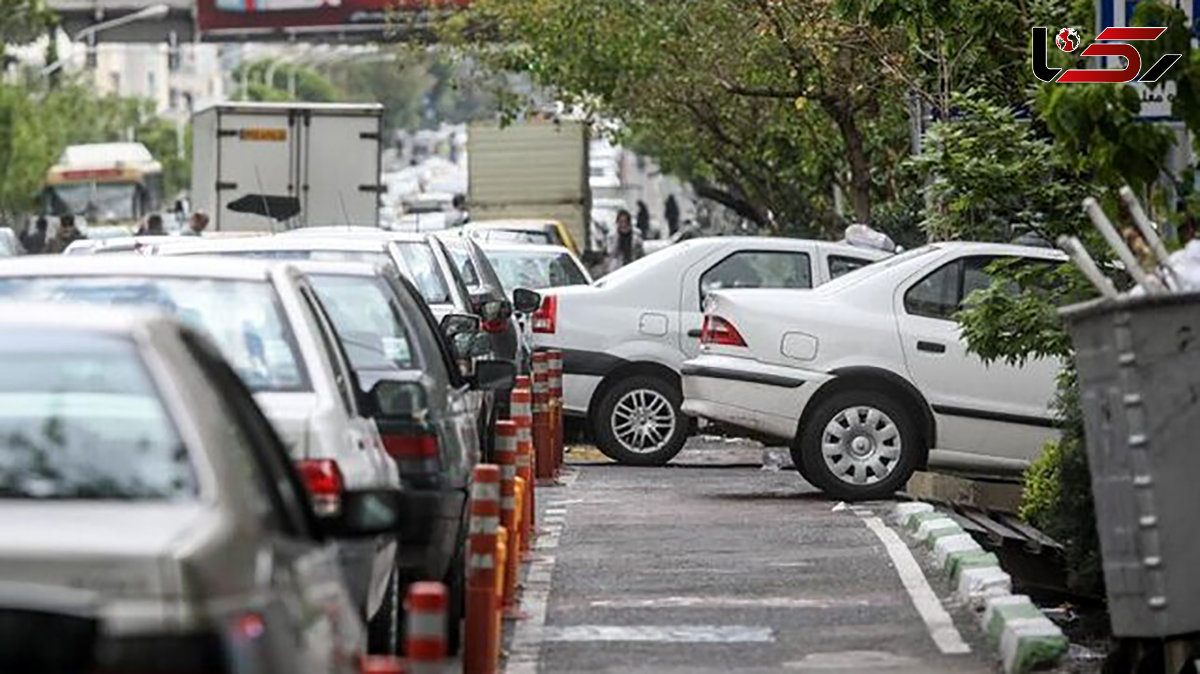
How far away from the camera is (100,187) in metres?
61.1

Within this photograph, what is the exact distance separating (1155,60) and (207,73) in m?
113

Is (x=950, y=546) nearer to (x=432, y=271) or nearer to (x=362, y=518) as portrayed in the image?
(x=432, y=271)

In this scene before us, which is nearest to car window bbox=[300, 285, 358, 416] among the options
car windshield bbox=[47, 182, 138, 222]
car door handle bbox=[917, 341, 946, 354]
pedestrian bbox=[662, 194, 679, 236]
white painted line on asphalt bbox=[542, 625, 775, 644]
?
white painted line on asphalt bbox=[542, 625, 775, 644]

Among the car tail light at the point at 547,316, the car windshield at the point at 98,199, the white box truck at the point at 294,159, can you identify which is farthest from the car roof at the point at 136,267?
the car windshield at the point at 98,199

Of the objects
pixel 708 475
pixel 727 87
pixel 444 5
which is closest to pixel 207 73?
pixel 444 5

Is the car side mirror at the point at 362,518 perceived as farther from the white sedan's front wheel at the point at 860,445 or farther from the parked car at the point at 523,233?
the parked car at the point at 523,233

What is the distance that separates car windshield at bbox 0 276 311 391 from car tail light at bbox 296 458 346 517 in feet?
1.74

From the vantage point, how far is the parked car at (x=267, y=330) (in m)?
9.16

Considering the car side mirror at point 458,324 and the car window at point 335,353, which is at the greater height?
the car window at point 335,353

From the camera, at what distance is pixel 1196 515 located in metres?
9.79

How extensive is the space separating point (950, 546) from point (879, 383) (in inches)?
145

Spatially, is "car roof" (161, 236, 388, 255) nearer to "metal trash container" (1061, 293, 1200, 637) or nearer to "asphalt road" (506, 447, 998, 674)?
"asphalt road" (506, 447, 998, 674)

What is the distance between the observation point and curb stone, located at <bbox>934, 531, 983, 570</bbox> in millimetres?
14438

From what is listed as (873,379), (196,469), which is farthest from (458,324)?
(196,469)
